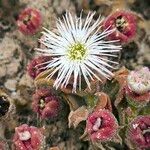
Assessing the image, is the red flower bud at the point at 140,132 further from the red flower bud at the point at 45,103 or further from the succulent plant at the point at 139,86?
the red flower bud at the point at 45,103

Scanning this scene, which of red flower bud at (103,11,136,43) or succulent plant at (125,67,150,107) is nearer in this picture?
succulent plant at (125,67,150,107)

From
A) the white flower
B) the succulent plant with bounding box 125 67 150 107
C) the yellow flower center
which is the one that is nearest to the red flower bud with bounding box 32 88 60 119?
Answer: the white flower

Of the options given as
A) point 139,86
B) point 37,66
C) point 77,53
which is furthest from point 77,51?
point 139,86

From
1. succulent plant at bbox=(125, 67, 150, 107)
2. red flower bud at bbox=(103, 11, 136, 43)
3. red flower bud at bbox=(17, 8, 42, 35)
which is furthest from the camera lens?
red flower bud at bbox=(17, 8, 42, 35)

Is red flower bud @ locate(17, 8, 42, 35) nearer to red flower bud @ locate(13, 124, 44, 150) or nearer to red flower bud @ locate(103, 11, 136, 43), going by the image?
red flower bud @ locate(103, 11, 136, 43)

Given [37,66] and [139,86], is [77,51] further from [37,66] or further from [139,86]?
[139,86]
